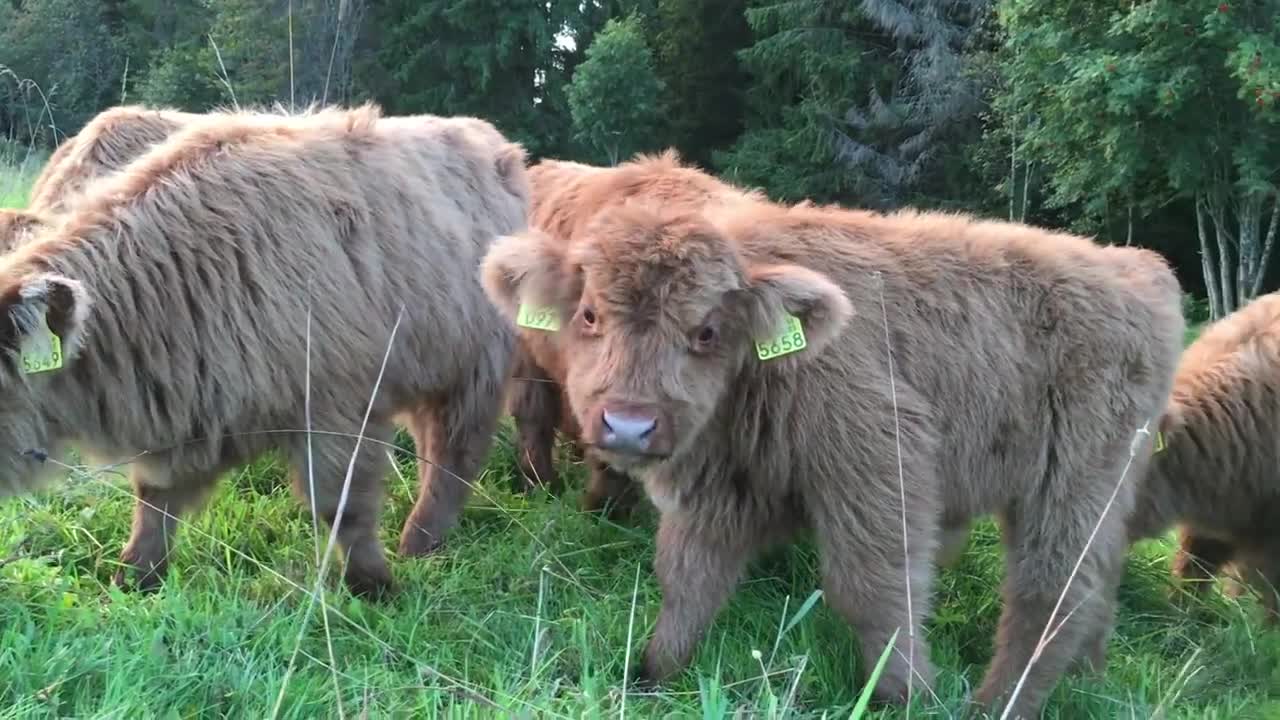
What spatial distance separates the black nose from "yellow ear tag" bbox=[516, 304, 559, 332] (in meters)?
0.58

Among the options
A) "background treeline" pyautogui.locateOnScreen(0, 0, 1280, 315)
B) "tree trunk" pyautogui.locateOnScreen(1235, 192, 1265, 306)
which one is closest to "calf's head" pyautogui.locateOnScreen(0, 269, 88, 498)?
"background treeline" pyautogui.locateOnScreen(0, 0, 1280, 315)

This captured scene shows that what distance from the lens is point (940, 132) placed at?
22.8 metres

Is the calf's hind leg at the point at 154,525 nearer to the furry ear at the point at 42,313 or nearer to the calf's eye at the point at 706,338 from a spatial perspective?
the furry ear at the point at 42,313

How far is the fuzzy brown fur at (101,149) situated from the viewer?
5.16 meters

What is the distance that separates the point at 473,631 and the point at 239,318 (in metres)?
1.36

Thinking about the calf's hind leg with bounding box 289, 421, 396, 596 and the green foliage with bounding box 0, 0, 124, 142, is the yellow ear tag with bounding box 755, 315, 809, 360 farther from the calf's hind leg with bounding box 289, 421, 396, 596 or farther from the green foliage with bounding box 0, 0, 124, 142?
the green foliage with bounding box 0, 0, 124, 142

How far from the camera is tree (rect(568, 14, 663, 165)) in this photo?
2400 cm

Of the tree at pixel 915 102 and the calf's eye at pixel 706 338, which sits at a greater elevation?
the tree at pixel 915 102

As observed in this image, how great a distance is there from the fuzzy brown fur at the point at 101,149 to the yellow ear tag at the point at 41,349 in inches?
91.0

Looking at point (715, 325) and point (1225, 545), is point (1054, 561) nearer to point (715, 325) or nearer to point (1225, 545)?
point (715, 325)

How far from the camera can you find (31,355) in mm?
3014

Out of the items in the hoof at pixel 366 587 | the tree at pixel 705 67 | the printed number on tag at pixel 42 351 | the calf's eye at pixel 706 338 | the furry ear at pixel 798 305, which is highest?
the tree at pixel 705 67

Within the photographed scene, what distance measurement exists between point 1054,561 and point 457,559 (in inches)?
94.2

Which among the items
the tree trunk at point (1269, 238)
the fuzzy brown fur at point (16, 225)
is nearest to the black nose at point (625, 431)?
the fuzzy brown fur at point (16, 225)
